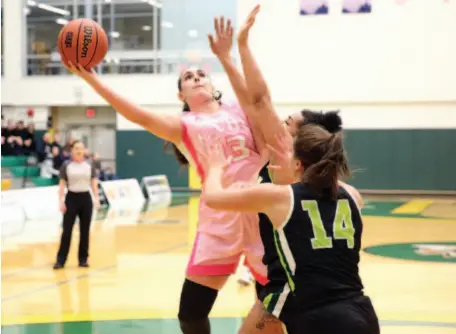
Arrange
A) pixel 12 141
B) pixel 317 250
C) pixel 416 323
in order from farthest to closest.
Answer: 1. pixel 12 141
2. pixel 416 323
3. pixel 317 250

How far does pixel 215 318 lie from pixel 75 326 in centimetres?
126

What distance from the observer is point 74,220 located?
10.2m

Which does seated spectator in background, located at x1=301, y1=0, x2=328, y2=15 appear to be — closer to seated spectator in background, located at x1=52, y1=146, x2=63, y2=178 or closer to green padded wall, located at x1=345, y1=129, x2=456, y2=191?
green padded wall, located at x1=345, y1=129, x2=456, y2=191

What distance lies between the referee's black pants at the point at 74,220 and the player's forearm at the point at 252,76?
21.5ft

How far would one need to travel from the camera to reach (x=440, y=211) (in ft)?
59.6

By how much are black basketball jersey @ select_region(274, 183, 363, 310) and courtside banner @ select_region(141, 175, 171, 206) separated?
1779 cm

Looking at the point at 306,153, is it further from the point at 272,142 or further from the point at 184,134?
the point at 184,134

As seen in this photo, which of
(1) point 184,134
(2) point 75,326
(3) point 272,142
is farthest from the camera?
(2) point 75,326

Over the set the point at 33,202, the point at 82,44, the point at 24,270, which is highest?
the point at 82,44

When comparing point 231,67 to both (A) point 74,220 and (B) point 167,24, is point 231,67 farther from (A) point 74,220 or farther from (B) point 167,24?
(B) point 167,24

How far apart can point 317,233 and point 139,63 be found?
78.7 ft

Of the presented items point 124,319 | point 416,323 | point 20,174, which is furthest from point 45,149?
point 416,323

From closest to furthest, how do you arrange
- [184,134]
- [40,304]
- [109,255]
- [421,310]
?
[184,134] < [421,310] < [40,304] < [109,255]

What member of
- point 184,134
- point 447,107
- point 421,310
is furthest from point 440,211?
point 184,134
